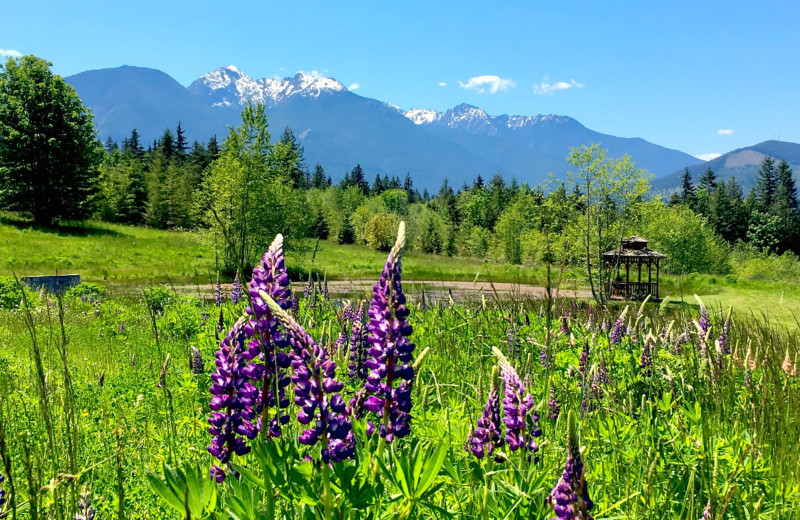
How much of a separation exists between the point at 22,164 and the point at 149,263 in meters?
17.6

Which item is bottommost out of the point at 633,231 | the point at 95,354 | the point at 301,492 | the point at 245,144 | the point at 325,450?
the point at 95,354

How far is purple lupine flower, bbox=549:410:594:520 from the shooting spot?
1097 mm

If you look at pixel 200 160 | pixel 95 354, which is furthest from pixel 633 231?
pixel 200 160

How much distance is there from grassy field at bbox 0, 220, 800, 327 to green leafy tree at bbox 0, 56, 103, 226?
109 inches

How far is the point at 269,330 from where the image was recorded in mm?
1935

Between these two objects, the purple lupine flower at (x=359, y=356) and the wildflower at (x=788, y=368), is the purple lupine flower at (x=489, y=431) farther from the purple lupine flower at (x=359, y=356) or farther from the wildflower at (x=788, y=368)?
the wildflower at (x=788, y=368)

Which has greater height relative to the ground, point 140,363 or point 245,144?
point 245,144

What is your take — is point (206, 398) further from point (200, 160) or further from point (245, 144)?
point (200, 160)

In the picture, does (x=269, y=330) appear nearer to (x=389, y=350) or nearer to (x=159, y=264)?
(x=389, y=350)

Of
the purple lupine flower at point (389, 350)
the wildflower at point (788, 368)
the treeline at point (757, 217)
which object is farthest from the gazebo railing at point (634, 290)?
the treeline at point (757, 217)

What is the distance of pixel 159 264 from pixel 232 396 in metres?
40.1

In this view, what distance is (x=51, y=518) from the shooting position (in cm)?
200

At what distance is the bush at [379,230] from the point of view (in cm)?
7481

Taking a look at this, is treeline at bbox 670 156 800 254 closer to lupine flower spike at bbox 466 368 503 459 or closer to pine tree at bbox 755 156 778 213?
pine tree at bbox 755 156 778 213
